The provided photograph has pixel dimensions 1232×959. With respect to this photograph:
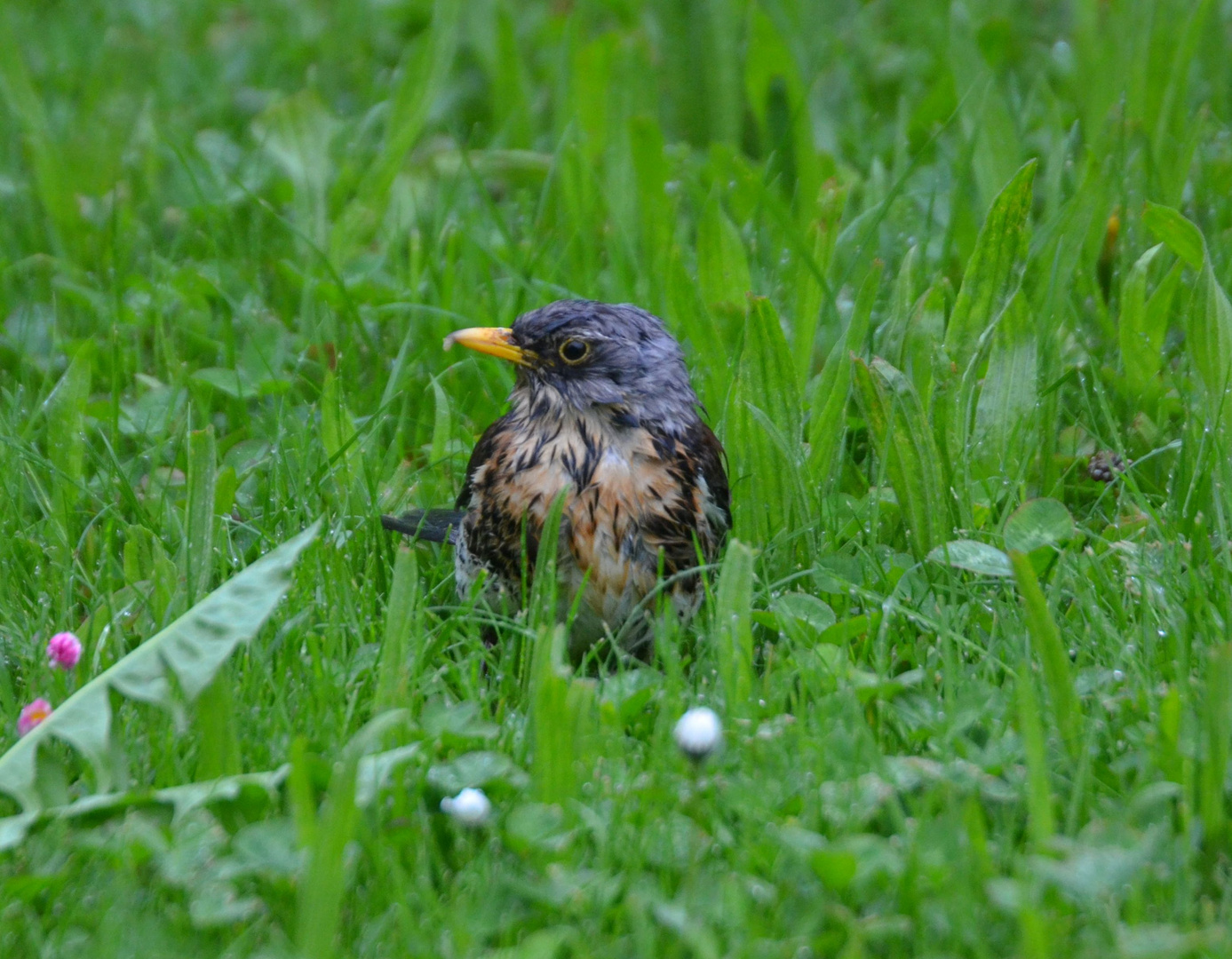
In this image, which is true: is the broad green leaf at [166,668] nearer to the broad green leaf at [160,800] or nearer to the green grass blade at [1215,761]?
the broad green leaf at [160,800]

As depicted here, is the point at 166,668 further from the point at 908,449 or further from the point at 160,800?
the point at 908,449

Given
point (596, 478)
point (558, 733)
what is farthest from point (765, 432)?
point (558, 733)

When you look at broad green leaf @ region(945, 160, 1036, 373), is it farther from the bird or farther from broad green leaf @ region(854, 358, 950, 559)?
the bird

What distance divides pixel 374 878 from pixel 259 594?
57cm

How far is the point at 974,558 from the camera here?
338 centimetres

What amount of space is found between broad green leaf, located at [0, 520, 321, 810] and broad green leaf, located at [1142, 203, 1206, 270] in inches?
91.0

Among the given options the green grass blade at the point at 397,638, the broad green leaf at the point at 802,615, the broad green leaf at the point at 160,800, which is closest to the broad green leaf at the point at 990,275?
the broad green leaf at the point at 802,615

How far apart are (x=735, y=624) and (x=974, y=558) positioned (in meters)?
0.72

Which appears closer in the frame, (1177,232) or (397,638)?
(397,638)

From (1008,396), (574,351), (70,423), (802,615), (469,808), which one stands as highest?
(574,351)

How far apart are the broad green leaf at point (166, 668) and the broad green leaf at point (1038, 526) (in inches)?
65.7

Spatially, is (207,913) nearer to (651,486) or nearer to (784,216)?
(651,486)

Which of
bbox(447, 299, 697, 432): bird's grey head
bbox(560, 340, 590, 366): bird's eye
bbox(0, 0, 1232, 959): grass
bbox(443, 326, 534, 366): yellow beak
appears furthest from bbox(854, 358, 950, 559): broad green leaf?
bbox(443, 326, 534, 366): yellow beak

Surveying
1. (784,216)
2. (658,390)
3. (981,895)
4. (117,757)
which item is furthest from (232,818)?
(784,216)
